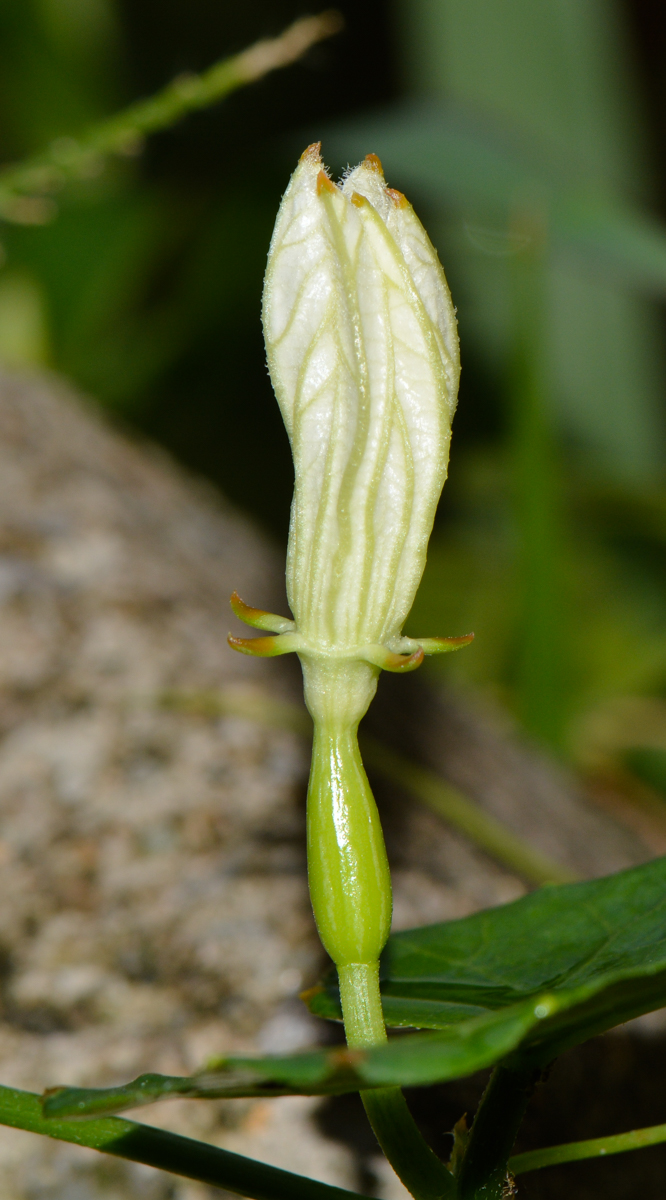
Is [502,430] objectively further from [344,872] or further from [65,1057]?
[344,872]

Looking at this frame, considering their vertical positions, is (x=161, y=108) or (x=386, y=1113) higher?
(x=161, y=108)

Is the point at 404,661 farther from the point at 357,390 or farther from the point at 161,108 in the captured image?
the point at 161,108

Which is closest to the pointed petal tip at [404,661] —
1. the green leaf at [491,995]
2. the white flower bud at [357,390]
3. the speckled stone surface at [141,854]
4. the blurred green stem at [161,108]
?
the white flower bud at [357,390]

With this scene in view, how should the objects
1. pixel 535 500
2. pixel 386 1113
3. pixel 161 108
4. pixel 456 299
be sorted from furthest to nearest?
1. pixel 456 299
2. pixel 535 500
3. pixel 161 108
4. pixel 386 1113

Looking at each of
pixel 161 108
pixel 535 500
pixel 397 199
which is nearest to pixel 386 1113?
pixel 397 199

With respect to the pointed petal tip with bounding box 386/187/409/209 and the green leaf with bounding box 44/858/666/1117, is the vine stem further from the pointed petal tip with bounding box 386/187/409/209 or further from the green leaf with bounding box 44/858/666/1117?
the pointed petal tip with bounding box 386/187/409/209

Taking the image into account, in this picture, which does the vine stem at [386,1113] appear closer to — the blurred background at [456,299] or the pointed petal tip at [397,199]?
the pointed petal tip at [397,199]
